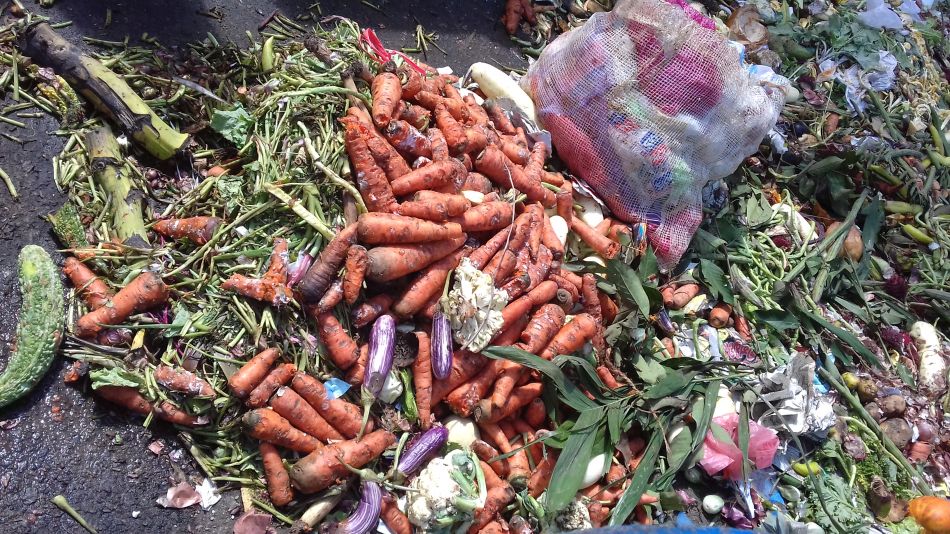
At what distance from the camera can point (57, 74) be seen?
9.96 ft

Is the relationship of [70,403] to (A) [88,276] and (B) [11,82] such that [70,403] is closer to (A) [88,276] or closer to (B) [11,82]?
(A) [88,276]

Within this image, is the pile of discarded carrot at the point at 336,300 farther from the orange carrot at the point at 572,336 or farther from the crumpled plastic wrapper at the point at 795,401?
the crumpled plastic wrapper at the point at 795,401

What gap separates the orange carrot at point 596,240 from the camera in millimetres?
3600

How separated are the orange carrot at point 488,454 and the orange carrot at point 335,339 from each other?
0.71 metres

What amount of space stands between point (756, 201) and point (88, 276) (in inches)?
158

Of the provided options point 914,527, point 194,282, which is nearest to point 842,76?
point 914,527

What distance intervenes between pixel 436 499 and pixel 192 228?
64.4 inches

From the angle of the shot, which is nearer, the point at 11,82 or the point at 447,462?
the point at 447,462

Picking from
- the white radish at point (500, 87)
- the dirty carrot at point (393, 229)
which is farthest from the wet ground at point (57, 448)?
the white radish at point (500, 87)

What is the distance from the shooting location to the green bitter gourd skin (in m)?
2.43

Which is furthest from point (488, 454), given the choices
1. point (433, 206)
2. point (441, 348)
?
point (433, 206)

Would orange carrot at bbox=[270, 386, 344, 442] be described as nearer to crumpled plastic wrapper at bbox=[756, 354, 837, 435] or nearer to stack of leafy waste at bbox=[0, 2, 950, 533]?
stack of leafy waste at bbox=[0, 2, 950, 533]

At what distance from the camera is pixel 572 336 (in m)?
3.14

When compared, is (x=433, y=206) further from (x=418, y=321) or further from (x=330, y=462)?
(x=330, y=462)
